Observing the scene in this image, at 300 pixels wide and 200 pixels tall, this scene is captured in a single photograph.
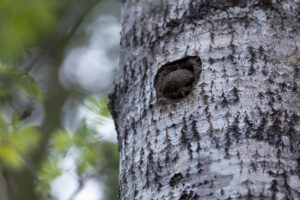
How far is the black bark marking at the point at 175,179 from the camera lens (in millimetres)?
1035

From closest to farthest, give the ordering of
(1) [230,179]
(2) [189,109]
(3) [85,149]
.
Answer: (1) [230,179] < (2) [189,109] < (3) [85,149]

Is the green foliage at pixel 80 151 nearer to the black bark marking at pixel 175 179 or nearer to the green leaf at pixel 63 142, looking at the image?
the green leaf at pixel 63 142

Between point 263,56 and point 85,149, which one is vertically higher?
point 85,149

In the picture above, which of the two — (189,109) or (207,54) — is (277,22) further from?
(189,109)

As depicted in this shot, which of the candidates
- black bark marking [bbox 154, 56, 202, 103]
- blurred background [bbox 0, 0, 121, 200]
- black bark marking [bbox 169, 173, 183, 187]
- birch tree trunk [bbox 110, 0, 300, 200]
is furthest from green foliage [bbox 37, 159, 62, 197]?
black bark marking [bbox 169, 173, 183, 187]

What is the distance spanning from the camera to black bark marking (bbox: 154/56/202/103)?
1.19m

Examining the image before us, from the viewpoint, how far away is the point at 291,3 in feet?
4.34

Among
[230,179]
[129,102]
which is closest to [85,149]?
[129,102]

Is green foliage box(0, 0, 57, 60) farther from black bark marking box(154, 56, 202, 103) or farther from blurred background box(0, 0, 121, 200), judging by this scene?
black bark marking box(154, 56, 202, 103)

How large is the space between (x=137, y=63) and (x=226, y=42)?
30 cm

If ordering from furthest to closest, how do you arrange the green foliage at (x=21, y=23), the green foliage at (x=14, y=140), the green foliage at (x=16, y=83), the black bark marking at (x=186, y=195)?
the green foliage at (x=21, y=23)
the green foliage at (x=14, y=140)
the green foliage at (x=16, y=83)
the black bark marking at (x=186, y=195)

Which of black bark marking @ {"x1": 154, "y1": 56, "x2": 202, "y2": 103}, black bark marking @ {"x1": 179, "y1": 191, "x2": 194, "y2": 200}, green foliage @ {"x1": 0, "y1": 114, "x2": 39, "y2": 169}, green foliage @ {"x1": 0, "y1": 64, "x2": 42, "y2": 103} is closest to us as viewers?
black bark marking @ {"x1": 179, "y1": 191, "x2": 194, "y2": 200}

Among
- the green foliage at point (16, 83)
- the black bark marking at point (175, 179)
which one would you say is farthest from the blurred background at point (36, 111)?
the black bark marking at point (175, 179)

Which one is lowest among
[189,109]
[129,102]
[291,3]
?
[189,109]
